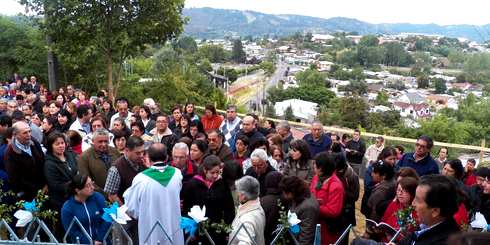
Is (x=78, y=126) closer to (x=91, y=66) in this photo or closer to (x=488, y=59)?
(x=91, y=66)

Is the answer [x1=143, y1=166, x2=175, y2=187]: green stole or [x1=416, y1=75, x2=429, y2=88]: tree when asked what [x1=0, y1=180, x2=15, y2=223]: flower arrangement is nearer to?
[x1=143, y1=166, x2=175, y2=187]: green stole

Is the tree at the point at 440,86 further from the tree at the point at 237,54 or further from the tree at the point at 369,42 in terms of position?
the tree at the point at 237,54

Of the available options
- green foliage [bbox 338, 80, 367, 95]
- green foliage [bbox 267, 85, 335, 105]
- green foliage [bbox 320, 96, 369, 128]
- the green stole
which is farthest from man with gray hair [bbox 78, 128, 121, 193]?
green foliage [bbox 338, 80, 367, 95]

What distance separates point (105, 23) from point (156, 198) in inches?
352

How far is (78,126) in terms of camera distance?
7.14 m

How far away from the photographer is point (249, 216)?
3.63 m

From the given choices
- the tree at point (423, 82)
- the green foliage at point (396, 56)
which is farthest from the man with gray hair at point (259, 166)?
the green foliage at point (396, 56)

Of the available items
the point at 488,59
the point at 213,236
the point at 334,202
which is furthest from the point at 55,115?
the point at 488,59

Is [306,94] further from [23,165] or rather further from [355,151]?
[23,165]

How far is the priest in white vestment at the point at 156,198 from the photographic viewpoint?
3.84 metres

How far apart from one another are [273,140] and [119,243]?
310 cm

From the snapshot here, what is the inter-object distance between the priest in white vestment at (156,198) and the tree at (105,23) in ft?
26.8

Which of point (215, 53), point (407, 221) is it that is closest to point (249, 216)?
point (407, 221)

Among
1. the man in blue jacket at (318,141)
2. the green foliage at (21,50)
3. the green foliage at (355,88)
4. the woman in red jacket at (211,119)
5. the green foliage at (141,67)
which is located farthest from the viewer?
the green foliage at (355,88)
